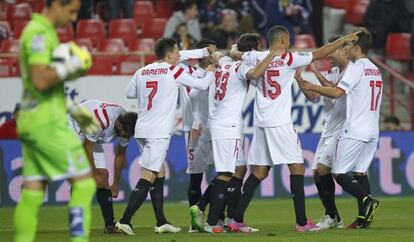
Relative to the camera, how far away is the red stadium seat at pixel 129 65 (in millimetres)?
18969

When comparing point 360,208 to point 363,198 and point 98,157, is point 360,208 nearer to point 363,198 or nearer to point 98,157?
point 363,198

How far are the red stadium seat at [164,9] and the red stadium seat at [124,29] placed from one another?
4.80 feet

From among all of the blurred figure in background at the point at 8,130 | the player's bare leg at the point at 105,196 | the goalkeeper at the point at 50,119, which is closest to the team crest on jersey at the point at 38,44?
the goalkeeper at the point at 50,119

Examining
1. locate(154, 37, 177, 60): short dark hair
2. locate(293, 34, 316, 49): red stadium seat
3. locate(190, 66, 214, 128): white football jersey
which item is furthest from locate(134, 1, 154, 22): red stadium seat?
locate(154, 37, 177, 60): short dark hair

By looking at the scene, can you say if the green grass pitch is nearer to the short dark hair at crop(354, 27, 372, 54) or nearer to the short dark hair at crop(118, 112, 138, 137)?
the short dark hair at crop(118, 112, 138, 137)

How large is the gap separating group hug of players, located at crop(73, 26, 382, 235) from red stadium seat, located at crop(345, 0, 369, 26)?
930cm

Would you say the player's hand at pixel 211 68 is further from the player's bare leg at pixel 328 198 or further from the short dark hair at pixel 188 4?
the short dark hair at pixel 188 4

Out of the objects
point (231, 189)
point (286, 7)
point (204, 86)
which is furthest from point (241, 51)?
point (286, 7)

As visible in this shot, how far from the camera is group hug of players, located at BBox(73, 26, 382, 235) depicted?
11.8 m

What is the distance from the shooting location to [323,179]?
12.6m

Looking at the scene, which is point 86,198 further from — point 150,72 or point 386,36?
point 386,36

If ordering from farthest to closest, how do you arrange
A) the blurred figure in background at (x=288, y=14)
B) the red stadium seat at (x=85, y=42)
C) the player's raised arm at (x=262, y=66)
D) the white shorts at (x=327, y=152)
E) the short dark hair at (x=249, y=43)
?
1. the blurred figure in background at (x=288, y=14)
2. the red stadium seat at (x=85, y=42)
3. the white shorts at (x=327, y=152)
4. the short dark hair at (x=249, y=43)
5. the player's raised arm at (x=262, y=66)

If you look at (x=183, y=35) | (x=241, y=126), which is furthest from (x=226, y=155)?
(x=183, y=35)

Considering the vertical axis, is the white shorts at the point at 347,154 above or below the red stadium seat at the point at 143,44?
below
